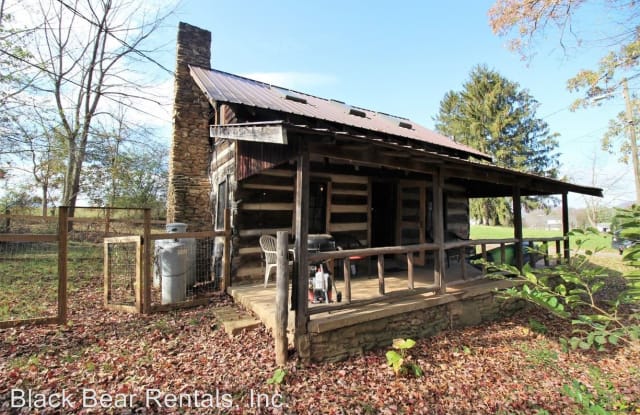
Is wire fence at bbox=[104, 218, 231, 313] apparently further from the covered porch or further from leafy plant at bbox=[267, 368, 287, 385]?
leafy plant at bbox=[267, 368, 287, 385]

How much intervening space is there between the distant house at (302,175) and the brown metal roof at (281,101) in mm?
56

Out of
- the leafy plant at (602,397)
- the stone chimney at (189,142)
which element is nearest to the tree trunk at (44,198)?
the stone chimney at (189,142)

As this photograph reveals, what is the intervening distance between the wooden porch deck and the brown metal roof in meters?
3.30

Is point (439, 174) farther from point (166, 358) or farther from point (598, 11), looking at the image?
point (598, 11)

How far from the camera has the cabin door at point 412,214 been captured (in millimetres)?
7348

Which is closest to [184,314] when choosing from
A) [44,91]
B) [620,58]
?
[44,91]

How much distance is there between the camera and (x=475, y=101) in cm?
2816

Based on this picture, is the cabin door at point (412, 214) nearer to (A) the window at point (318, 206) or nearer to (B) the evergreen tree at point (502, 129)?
(A) the window at point (318, 206)

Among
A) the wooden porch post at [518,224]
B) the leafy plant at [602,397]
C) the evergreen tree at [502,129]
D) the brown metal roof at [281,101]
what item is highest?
the evergreen tree at [502,129]

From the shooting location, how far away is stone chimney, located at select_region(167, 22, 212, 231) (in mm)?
8602

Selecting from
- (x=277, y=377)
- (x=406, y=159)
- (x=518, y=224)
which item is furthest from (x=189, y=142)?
(x=518, y=224)

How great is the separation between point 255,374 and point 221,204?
468 cm

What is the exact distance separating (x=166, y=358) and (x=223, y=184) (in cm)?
425

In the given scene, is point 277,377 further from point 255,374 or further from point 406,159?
point 406,159
